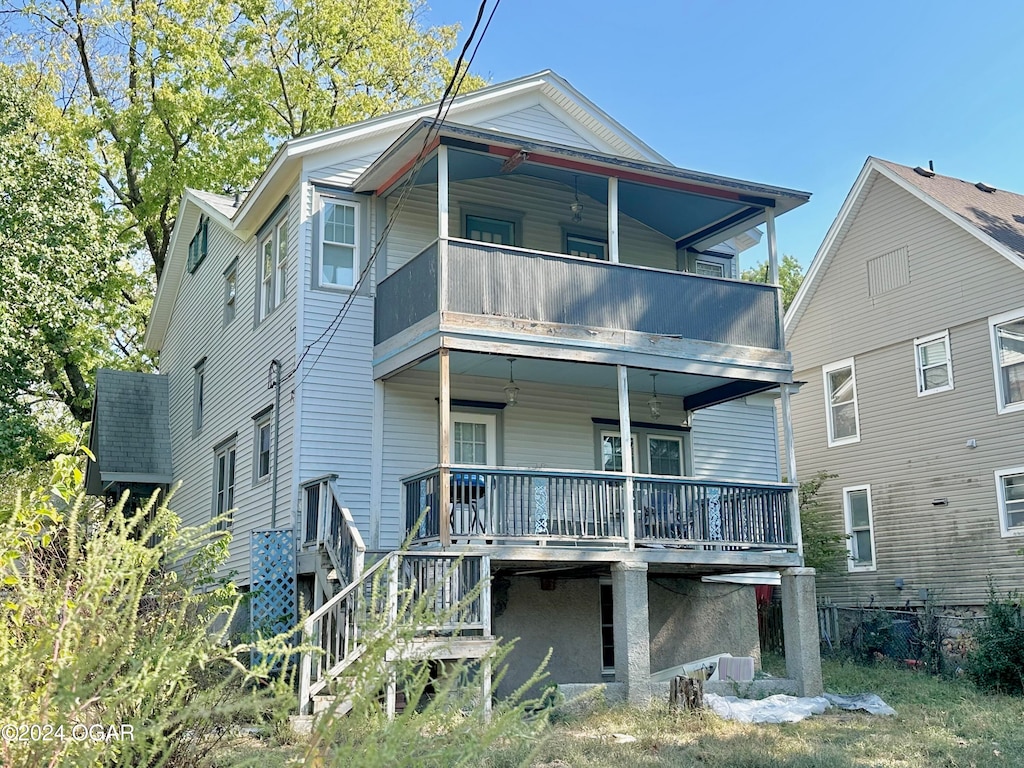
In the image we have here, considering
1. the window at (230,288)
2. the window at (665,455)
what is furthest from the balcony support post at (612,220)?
the window at (230,288)

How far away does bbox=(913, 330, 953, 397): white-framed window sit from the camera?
21.3 metres

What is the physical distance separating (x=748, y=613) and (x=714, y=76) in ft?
40.1

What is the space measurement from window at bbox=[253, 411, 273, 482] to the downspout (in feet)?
1.37

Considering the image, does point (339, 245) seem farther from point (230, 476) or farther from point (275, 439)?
point (230, 476)

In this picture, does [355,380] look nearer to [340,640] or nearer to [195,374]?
[340,640]

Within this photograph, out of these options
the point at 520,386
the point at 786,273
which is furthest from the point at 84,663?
the point at 786,273

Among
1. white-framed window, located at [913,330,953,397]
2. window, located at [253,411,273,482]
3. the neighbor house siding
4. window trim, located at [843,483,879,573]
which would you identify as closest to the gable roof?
white-framed window, located at [913,330,953,397]

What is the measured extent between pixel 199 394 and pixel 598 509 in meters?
10.8

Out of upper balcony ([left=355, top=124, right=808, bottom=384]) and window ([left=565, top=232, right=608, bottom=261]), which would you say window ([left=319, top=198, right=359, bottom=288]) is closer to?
upper balcony ([left=355, top=124, right=808, bottom=384])

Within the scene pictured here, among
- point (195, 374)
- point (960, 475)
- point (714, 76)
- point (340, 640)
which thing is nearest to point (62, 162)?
point (195, 374)

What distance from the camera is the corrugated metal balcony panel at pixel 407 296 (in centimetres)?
1384

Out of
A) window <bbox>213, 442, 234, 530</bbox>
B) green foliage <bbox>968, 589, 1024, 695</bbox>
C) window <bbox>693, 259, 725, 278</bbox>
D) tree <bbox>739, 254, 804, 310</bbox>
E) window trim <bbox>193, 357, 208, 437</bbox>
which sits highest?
tree <bbox>739, 254, 804, 310</bbox>

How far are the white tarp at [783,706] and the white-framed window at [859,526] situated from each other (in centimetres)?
914

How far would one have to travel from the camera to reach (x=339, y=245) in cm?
1579
